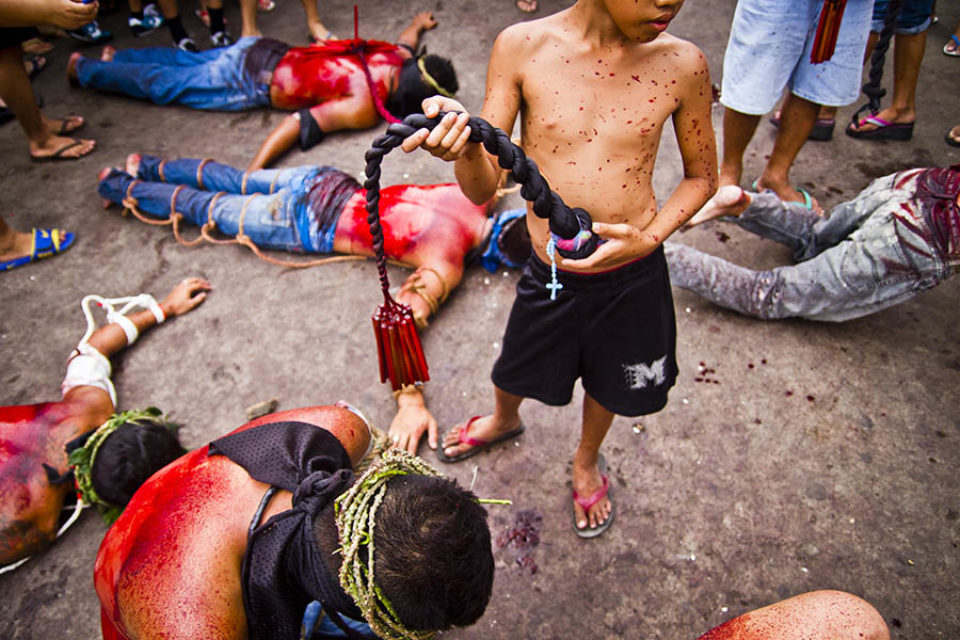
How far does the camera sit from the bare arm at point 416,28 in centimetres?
440

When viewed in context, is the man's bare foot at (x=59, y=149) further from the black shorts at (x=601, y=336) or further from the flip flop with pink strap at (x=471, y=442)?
the black shorts at (x=601, y=336)

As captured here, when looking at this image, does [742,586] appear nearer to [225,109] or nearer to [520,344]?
[520,344]

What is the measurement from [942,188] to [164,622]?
9.35 feet

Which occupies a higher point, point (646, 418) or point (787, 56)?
point (787, 56)

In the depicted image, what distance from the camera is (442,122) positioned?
3.78 feet

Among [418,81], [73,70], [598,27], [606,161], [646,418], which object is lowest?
[646,418]

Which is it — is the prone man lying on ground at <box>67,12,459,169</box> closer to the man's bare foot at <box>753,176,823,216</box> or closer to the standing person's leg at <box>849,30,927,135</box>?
the man's bare foot at <box>753,176,823,216</box>

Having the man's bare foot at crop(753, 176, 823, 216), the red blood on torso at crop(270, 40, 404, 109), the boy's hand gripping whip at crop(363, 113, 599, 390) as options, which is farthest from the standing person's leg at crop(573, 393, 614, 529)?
the red blood on torso at crop(270, 40, 404, 109)

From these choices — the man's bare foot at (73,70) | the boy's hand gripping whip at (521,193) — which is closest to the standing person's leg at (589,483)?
the boy's hand gripping whip at (521,193)

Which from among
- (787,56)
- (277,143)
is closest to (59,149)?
(277,143)

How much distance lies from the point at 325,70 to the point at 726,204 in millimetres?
2588

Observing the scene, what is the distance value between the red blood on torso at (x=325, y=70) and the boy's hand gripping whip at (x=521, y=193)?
2414 millimetres

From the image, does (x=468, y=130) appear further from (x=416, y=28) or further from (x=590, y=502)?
(x=416, y=28)

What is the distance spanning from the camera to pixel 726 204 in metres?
2.59
